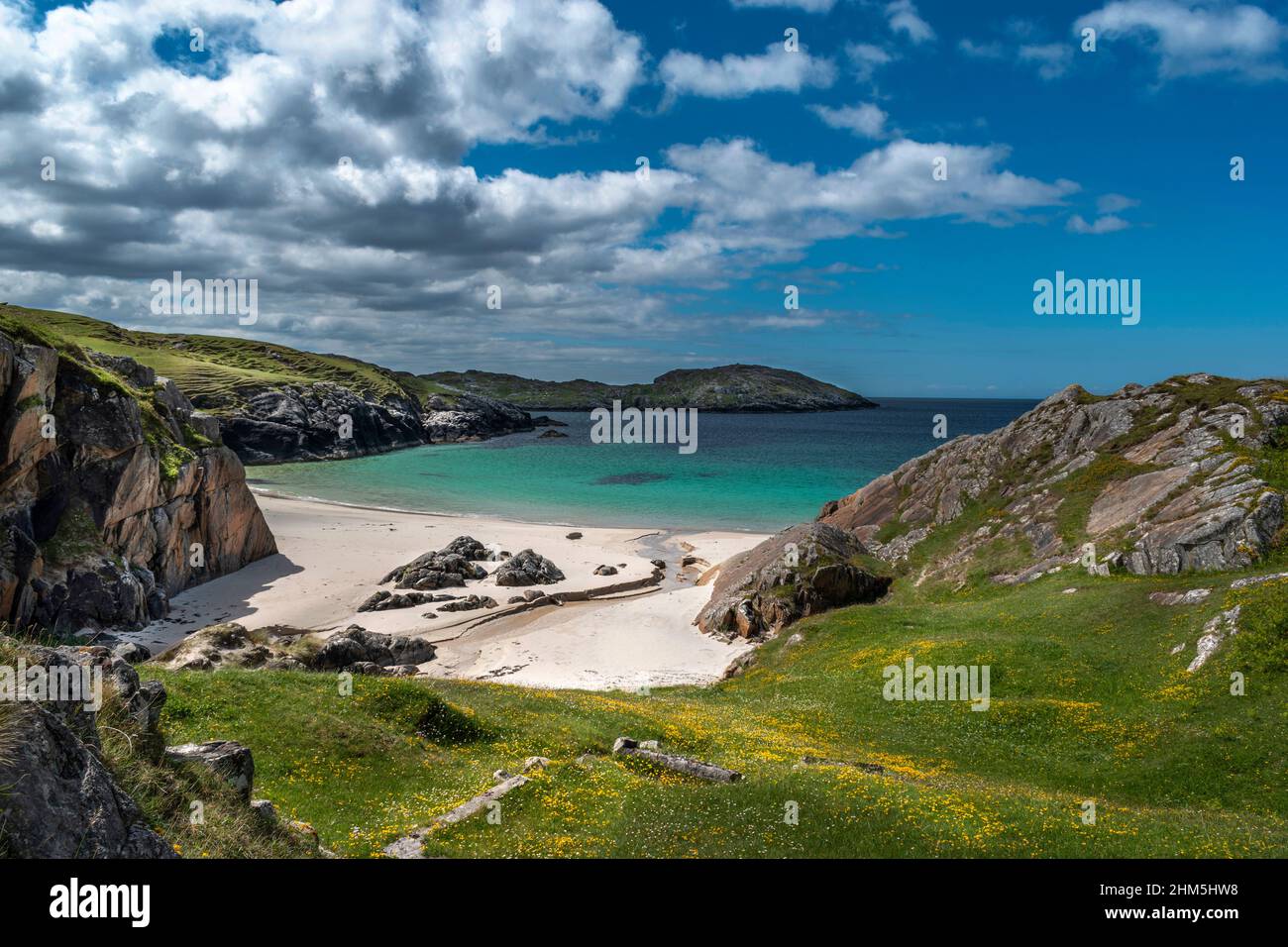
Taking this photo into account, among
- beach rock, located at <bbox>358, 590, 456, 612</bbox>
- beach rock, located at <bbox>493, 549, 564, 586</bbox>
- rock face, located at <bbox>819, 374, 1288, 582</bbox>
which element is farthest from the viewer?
beach rock, located at <bbox>493, 549, 564, 586</bbox>

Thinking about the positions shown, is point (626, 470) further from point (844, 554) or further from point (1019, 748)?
point (1019, 748)

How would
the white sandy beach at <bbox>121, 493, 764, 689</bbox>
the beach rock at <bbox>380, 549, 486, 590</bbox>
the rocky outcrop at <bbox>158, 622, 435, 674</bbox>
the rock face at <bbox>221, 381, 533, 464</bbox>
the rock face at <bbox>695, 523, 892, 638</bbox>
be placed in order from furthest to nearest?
1. the rock face at <bbox>221, 381, 533, 464</bbox>
2. the beach rock at <bbox>380, 549, 486, 590</bbox>
3. the rock face at <bbox>695, 523, 892, 638</bbox>
4. the white sandy beach at <bbox>121, 493, 764, 689</bbox>
5. the rocky outcrop at <bbox>158, 622, 435, 674</bbox>

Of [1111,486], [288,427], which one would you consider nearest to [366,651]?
[1111,486]

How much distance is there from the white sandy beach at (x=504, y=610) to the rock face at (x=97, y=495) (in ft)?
10.2

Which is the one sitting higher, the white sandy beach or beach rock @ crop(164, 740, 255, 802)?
beach rock @ crop(164, 740, 255, 802)

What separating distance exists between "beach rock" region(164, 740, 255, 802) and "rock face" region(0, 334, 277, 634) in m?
34.6

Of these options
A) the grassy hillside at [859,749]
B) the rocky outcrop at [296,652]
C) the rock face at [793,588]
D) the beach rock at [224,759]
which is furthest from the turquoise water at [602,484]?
the beach rock at [224,759]

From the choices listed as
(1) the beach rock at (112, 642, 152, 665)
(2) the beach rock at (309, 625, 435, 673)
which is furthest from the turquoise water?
(1) the beach rock at (112, 642, 152, 665)

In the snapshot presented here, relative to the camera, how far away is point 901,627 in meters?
43.0

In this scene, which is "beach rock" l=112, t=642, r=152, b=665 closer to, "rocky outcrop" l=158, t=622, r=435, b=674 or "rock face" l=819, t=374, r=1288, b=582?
"rocky outcrop" l=158, t=622, r=435, b=674

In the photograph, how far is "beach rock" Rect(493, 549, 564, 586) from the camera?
216ft

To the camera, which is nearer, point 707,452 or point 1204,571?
point 1204,571
